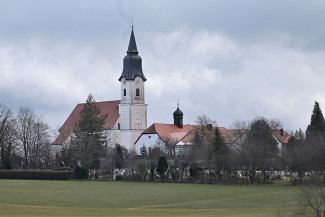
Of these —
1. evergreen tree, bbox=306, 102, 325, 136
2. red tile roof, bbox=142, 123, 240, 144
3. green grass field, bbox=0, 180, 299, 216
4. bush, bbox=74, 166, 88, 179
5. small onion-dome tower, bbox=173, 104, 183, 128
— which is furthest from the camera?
small onion-dome tower, bbox=173, 104, 183, 128

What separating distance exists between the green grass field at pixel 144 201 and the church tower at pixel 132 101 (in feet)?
204

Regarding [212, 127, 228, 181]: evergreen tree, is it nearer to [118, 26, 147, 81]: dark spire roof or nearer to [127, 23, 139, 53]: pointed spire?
[127, 23, 139, 53]: pointed spire

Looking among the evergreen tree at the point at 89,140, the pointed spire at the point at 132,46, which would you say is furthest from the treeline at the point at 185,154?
Answer: the pointed spire at the point at 132,46

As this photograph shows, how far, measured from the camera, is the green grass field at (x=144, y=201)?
45.5 m

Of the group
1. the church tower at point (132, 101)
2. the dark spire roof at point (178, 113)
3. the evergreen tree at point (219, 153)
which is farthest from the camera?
the dark spire roof at point (178, 113)

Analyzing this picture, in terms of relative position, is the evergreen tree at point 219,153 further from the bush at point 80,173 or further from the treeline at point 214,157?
the bush at point 80,173

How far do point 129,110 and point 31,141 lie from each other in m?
21.4

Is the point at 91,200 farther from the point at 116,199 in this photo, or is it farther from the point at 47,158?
the point at 47,158

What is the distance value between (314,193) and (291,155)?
49.5 meters

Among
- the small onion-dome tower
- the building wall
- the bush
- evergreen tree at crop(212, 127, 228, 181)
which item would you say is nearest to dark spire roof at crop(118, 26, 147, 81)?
the small onion-dome tower

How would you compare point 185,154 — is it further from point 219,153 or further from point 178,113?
point 178,113

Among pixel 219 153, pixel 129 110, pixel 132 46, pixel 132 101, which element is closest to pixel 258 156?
pixel 219 153

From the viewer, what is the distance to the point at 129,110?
134 meters

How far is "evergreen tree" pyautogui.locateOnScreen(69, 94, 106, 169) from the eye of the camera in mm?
108875
